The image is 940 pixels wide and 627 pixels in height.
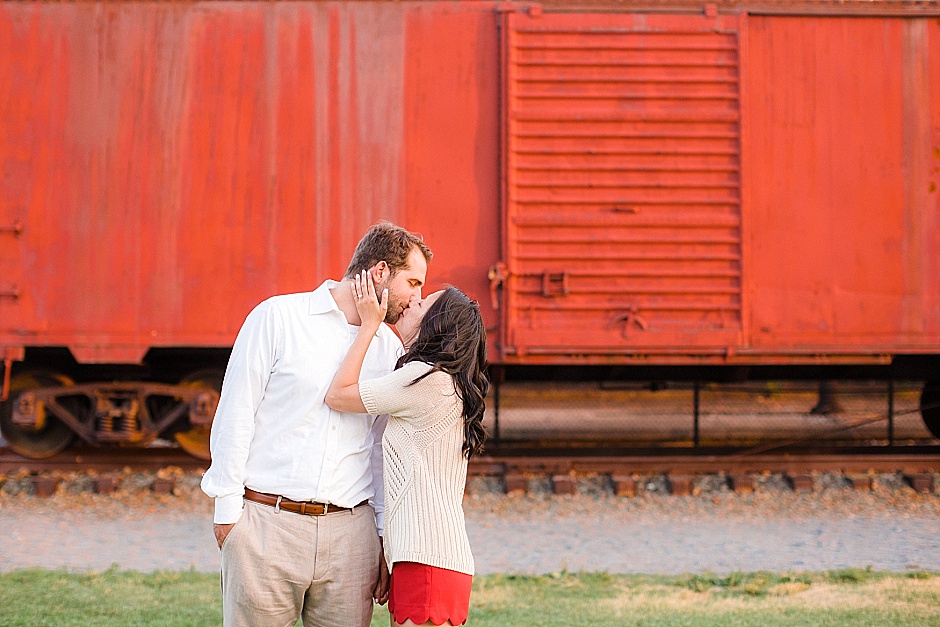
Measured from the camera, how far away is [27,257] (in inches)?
247

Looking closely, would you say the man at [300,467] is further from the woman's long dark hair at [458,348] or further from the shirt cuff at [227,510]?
the woman's long dark hair at [458,348]

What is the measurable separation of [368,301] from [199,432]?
5.15 meters

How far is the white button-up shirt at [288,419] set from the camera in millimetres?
2334

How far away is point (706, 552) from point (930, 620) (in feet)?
5.09

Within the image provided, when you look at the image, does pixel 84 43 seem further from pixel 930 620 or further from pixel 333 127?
pixel 930 620

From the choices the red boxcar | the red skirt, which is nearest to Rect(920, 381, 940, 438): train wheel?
the red boxcar

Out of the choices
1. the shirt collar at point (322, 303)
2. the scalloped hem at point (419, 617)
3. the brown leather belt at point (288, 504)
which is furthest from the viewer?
the shirt collar at point (322, 303)

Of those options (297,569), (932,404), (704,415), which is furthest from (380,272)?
(704,415)

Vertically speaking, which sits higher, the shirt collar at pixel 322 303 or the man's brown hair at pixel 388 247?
the man's brown hair at pixel 388 247

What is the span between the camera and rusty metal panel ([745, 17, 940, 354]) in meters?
6.35

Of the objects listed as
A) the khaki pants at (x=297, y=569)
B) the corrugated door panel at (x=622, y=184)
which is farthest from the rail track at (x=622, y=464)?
the khaki pants at (x=297, y=569)

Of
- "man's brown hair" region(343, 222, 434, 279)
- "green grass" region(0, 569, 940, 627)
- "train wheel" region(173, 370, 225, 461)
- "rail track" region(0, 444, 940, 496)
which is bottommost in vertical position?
"green grass" region(0, 569, 940, 627)

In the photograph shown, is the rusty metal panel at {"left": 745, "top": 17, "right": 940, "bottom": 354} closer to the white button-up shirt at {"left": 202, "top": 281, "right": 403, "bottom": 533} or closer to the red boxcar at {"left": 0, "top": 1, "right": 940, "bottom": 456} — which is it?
the red boxcar at {"left": 0, "top": 1, "right": 940, "bottom": 456}

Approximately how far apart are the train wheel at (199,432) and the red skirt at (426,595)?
4.92m
